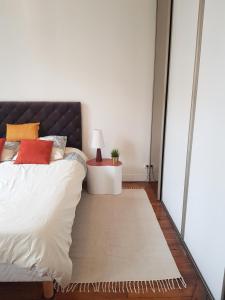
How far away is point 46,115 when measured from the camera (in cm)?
321

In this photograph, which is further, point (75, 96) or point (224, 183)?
point (75, 96)

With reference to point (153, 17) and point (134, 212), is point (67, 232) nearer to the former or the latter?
point (134, 212)

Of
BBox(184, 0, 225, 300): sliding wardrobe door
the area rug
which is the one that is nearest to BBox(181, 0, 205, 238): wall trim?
BBox(184, 0, 225, 300): sliding wardrobe door

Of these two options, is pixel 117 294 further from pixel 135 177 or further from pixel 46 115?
pixel 46 115

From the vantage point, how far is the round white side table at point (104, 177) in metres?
3.02

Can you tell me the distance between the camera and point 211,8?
5.34 ft

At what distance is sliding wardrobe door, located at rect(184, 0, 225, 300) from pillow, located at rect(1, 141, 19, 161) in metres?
2.15

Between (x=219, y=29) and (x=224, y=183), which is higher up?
(x=219, y=29)

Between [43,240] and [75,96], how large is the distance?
87.0 inches

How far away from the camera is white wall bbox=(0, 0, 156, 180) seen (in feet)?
9.78

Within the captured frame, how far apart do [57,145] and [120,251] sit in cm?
156

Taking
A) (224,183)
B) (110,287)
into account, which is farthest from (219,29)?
(110,287)

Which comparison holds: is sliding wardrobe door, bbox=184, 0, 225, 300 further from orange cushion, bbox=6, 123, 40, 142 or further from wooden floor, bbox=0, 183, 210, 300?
orange cushion, bbox=6, 123, 40, 142

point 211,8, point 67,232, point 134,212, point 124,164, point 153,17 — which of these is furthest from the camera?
point 124,164
